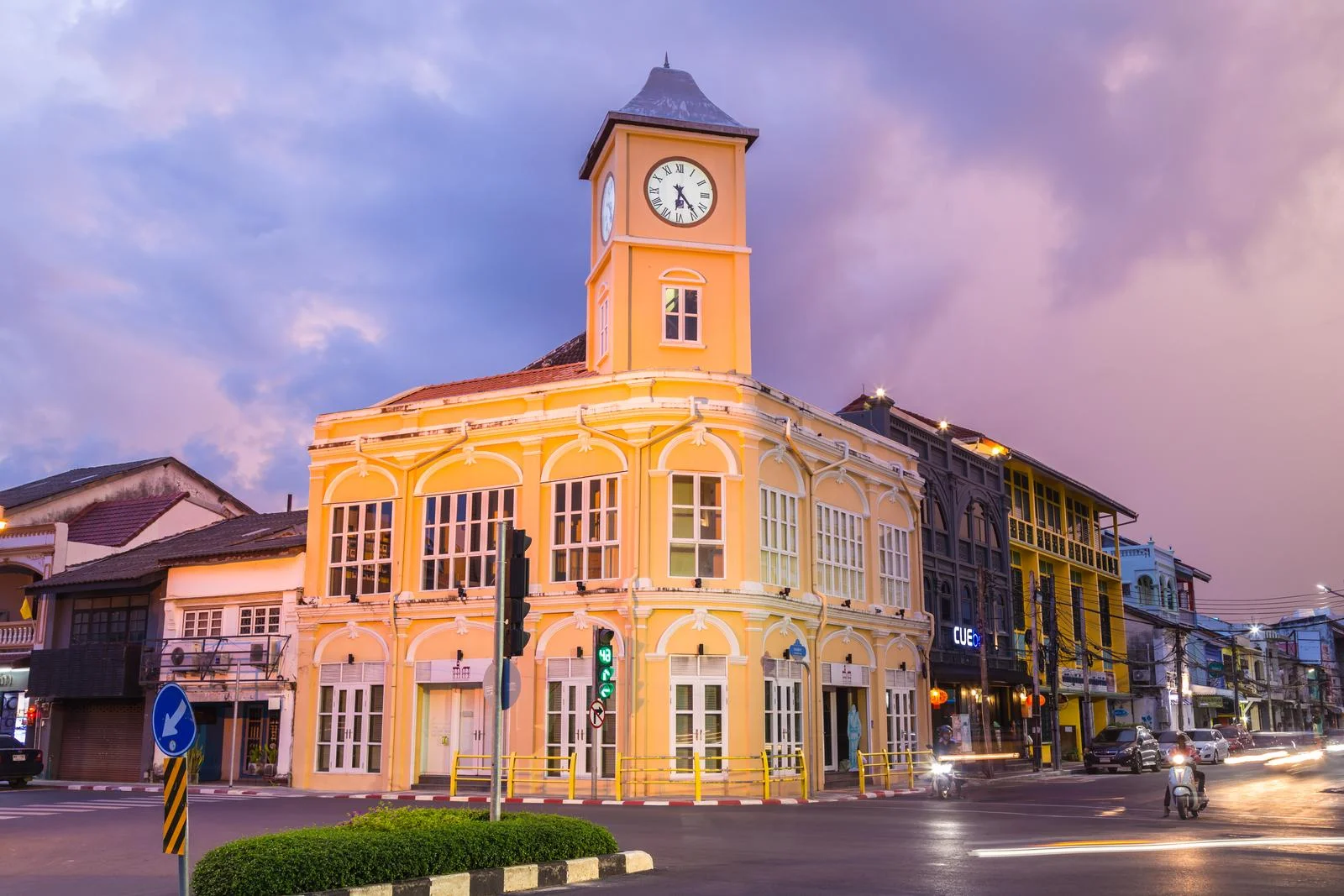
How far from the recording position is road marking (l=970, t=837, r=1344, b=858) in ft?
49.6

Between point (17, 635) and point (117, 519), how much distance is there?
229 inches

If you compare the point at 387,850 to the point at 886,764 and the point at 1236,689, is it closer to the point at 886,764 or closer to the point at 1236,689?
the point at 886,764

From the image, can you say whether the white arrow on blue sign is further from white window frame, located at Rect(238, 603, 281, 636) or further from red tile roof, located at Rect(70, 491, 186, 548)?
red tile roof, located at Rect(70, 491, 186, 548)

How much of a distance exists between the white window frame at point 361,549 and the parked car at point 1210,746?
109 ft

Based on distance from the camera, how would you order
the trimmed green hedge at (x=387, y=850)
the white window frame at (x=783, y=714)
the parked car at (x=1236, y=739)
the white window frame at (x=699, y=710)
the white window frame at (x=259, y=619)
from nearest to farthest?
the trimmed green hedge at (x=387, y=850), the white window frame at (x=699, y=710), the white window frame at (x=783, y=714), the white window frame at (x=259, y=619), the parked car at (x=1236, y=739)

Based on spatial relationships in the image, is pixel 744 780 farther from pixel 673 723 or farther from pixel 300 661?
pixel 300 661

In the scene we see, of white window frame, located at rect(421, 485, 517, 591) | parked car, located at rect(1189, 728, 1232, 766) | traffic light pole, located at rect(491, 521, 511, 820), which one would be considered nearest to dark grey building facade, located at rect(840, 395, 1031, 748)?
parked car, located at rect(1189, 728, 1232, 766)

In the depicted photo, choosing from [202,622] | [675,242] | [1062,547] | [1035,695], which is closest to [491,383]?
[675,242]

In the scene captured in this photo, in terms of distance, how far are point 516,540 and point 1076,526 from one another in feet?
167

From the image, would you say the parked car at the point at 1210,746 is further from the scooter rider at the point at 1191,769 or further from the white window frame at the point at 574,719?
the white window frame at the point at 574,719

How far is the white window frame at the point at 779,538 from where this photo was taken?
1161 inches

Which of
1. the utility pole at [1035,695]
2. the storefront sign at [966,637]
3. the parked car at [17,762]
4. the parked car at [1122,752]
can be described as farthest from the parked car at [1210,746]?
the parked car at [17,762]

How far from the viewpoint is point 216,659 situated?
112ft

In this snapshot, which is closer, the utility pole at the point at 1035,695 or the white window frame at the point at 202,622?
the white window frame at the point at 202,622
